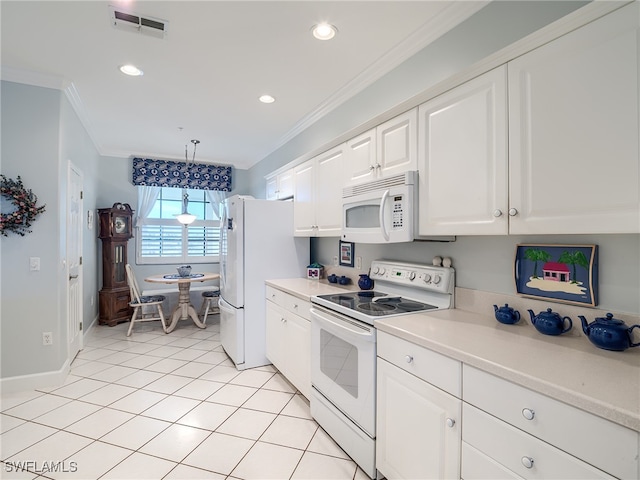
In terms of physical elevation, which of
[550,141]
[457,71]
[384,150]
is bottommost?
[550,141]

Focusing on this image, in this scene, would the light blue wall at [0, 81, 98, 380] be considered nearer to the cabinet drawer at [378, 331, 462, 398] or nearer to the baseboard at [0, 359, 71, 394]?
the baseboard at [0, 359, 71, 394]

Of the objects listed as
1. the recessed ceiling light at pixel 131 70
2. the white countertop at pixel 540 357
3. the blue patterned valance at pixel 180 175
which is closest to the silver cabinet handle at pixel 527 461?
the white countertop at pixel 540 357

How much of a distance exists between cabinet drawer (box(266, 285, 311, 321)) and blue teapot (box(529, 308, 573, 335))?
4.76ft

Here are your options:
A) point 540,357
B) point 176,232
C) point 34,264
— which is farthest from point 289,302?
point 176,232

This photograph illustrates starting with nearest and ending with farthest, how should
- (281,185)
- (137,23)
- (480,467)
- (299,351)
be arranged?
(480,467)
(137,23)
(299,351)
(281,185)

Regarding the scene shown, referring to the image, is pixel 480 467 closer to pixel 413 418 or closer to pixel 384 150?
pixel 413 418

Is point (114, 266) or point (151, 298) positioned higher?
point (114, 266)

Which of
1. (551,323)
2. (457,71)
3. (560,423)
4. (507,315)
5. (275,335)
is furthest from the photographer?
(275,335)

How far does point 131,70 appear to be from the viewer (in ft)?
8.50

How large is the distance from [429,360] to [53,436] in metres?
2.51

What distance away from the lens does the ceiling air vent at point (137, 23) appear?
1944mm

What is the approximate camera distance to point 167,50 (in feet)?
7.53

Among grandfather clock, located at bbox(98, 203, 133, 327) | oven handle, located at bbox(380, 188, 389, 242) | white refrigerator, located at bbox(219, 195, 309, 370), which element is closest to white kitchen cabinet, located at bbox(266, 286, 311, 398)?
white refrigerator, located at bbox(219, 195, 309, 370)

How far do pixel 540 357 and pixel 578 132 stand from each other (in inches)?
32.5
